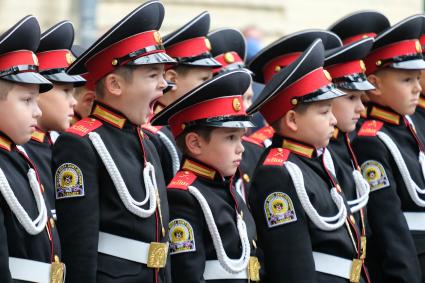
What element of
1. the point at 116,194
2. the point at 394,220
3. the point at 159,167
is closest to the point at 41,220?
the point at 116,194

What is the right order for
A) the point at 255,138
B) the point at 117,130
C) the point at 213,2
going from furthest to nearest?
the point at 213,2
the point at 255,138
the point at 117,130

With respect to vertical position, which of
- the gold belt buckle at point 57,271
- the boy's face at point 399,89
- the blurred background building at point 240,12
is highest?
the blurred background building at point 240,12

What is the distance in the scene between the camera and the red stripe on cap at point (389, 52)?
8336 millimetres

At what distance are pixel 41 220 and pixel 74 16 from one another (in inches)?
318

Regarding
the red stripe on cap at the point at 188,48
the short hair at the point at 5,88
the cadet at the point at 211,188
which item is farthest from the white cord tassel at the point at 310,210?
the short hair at the point at 5,88

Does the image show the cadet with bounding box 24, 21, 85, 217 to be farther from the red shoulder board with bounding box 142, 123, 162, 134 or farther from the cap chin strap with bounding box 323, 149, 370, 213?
the cap chin strap with bounding box 323, 149, 370, 213

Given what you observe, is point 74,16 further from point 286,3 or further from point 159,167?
point 159,167

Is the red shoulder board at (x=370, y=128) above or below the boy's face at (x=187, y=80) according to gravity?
below

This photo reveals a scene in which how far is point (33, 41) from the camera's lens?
6.37m

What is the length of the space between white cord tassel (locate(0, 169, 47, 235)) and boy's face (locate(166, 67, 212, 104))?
1925mm

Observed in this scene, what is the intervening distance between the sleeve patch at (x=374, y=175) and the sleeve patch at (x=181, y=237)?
1602mm

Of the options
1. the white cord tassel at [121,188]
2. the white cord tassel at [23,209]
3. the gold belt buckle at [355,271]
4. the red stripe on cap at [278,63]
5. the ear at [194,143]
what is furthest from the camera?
the red stripe on cap at [278,63]

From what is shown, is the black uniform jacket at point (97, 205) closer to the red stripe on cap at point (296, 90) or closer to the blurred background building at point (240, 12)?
the red stripe on cap at point (296, 90)

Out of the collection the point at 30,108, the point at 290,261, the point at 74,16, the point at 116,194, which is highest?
the point at 74,16
